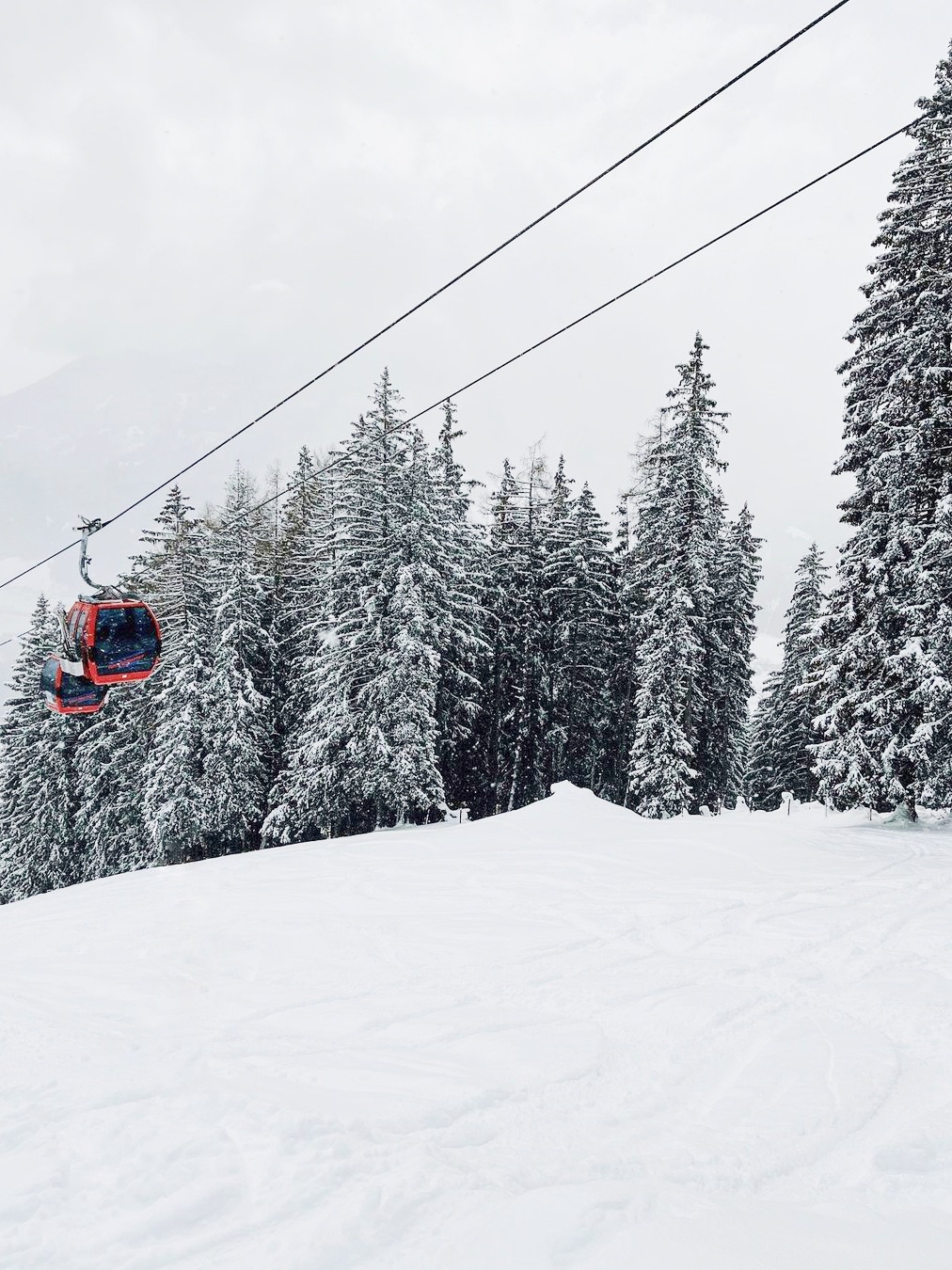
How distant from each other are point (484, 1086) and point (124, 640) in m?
11.9

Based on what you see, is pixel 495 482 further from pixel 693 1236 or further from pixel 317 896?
pixel 693 1236

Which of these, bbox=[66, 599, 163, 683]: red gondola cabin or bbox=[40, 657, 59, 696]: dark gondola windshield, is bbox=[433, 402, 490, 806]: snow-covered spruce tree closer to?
bbox=[66, 599, 163, 683]: red gondola cabin

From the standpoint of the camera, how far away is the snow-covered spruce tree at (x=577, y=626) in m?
30.4

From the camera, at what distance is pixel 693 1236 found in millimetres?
3357

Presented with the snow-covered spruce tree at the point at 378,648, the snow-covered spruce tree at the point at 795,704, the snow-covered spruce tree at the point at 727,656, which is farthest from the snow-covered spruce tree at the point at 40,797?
the snow-covered spruce tree at the point at 795,704

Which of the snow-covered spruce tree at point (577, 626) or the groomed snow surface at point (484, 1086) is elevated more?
the snow-covered spruce tree at point (577, 626)

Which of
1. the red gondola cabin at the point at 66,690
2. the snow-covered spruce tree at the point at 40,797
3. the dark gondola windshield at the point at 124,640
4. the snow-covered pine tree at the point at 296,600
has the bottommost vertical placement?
the snow-covered spruce tree at the point at 40,797

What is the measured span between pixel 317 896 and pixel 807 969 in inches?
248

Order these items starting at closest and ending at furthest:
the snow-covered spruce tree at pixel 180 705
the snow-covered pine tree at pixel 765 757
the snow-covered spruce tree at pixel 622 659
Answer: the snow-covered spruce tree at pixel 180 705
the snow-covered spruce tree at pixel 622 659
the snow-covered pine tree at pixel 765 757

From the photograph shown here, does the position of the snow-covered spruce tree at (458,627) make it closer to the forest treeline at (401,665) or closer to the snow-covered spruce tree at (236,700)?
the forest treeline at (401,665)

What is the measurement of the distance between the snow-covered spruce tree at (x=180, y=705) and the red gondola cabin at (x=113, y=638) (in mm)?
12896

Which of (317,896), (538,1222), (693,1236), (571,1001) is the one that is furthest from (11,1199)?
(317,896)

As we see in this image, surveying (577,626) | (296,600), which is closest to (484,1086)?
(577,626)

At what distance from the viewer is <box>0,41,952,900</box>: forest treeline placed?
1596 cm
